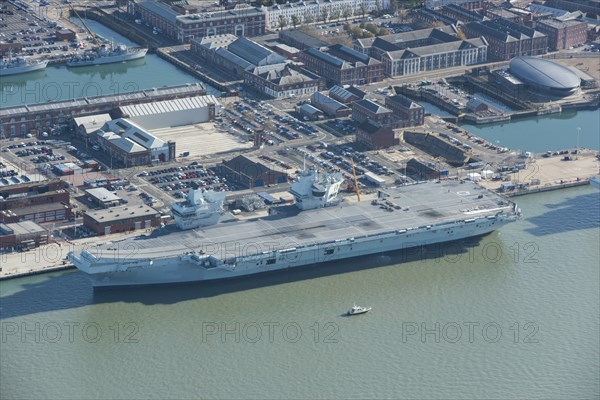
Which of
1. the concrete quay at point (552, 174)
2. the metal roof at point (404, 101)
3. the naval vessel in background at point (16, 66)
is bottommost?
the naval vessel in background at point (16, 66)

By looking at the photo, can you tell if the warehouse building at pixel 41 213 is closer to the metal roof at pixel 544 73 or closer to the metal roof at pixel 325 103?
the metal roof at pixel 325 103

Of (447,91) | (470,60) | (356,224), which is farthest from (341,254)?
(470,60)

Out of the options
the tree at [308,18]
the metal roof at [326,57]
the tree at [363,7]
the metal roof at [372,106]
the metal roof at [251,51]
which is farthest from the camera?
the tree at [363,7]

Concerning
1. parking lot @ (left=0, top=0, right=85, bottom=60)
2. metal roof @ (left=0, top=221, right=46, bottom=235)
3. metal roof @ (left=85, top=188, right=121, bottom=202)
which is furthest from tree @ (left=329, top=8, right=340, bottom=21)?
metal roof @ (left=0, top=221, right=46, bottom=235)

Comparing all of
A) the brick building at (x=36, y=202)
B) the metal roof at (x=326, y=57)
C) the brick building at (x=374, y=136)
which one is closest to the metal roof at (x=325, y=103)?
the brick building at (x=374, y=136)

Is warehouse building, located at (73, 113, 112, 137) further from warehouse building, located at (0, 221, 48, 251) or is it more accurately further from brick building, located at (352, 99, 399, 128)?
warehouse building, located at (0, 221, 48, 251)

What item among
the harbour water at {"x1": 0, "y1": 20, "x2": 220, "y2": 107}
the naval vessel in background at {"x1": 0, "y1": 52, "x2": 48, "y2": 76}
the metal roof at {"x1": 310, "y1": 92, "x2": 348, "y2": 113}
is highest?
the metal roof at {"x1": 310, "y1": 92, "x2": 348, "y2": 113}

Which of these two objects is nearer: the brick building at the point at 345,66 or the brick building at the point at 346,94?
the brick building at the point at 346,94

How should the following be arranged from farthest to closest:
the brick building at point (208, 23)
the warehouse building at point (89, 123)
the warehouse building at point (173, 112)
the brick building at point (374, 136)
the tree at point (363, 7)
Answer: the tree at point (363, 7) < the brick building at point (208, 23) < the warehouse building at point (173, 112) < the warehouse building at point (89, 123) < the brick building at point (374, 136)
